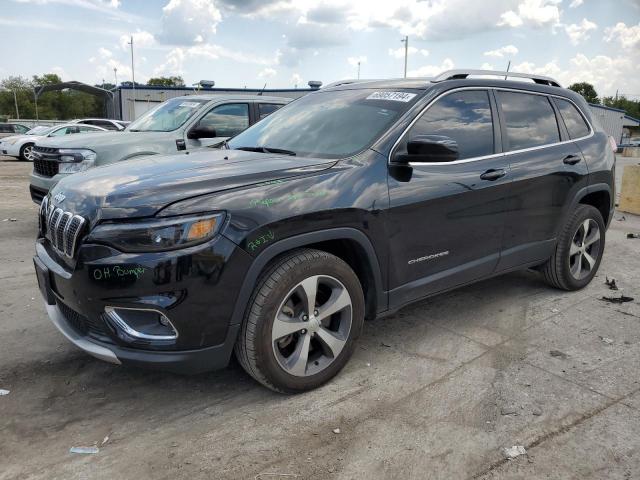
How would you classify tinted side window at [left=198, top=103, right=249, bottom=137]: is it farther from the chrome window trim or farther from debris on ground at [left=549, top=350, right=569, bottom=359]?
debris on ground at [left=549, top=350, right=569, bottom=359]

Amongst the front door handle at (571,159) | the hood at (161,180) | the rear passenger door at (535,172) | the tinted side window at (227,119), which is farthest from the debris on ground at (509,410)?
the tinted side window at (227,119)

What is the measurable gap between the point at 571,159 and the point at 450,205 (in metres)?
1.65

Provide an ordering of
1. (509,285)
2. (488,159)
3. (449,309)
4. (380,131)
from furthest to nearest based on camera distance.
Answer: (509,285), (449,309), (488,159), (380,131)

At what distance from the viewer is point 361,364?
11.8 ft

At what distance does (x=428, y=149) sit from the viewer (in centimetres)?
326

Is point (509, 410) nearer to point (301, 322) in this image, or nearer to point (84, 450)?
point (301, 322)

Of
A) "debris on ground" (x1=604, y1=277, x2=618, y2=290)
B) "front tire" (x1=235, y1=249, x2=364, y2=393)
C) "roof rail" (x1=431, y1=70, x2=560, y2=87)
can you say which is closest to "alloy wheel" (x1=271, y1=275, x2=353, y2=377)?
"front tire" (x1=235, y1=249, x2=364, y2=393)

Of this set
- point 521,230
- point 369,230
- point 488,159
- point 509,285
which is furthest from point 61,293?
point 509,285

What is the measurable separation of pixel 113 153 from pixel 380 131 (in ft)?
14.9

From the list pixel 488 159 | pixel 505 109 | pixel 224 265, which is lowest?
pixel 224 265


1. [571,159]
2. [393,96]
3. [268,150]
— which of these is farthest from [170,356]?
[571,159]

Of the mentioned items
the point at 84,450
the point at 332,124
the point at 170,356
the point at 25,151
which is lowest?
the point at 84,450

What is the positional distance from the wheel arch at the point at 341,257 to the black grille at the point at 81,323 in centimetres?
68

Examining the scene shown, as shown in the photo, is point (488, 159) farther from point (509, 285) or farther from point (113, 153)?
point (113, 153)
